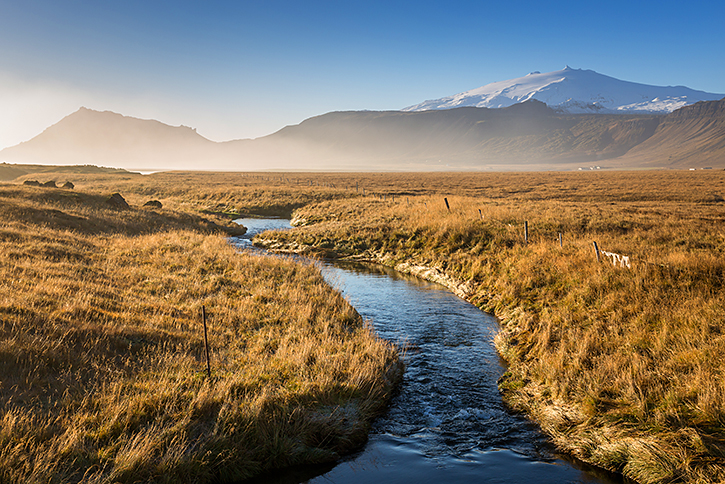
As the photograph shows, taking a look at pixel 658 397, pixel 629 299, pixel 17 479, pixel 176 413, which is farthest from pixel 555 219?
pixel 17 479

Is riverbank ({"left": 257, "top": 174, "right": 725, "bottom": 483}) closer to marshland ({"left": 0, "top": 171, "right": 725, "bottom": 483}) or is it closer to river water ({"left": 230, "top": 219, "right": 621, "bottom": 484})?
marshland ({"left": 0, "top": 171, "right": 725, "bottom": 483})

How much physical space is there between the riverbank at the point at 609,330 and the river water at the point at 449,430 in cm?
53

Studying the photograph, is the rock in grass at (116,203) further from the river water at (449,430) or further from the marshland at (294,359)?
the river water at (449,430)

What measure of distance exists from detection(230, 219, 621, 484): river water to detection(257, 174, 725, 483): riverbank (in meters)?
0.53

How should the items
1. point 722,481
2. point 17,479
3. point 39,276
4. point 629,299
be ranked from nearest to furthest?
point 17,479
point 722,481
point 629,299
point 39,276

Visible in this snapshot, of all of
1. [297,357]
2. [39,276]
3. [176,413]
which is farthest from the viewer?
[39,276]

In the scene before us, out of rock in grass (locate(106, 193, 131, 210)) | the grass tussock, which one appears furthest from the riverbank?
rock in grass (locate(106, 193, 131, 210))

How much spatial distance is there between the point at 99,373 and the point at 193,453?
3052mm

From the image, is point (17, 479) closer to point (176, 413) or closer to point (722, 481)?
point (176, 413)

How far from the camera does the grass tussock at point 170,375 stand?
653 cm

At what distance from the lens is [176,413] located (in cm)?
745

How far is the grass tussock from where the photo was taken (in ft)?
21.4

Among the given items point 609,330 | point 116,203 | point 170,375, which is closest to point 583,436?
point 609,330

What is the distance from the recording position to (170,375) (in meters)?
8.73
